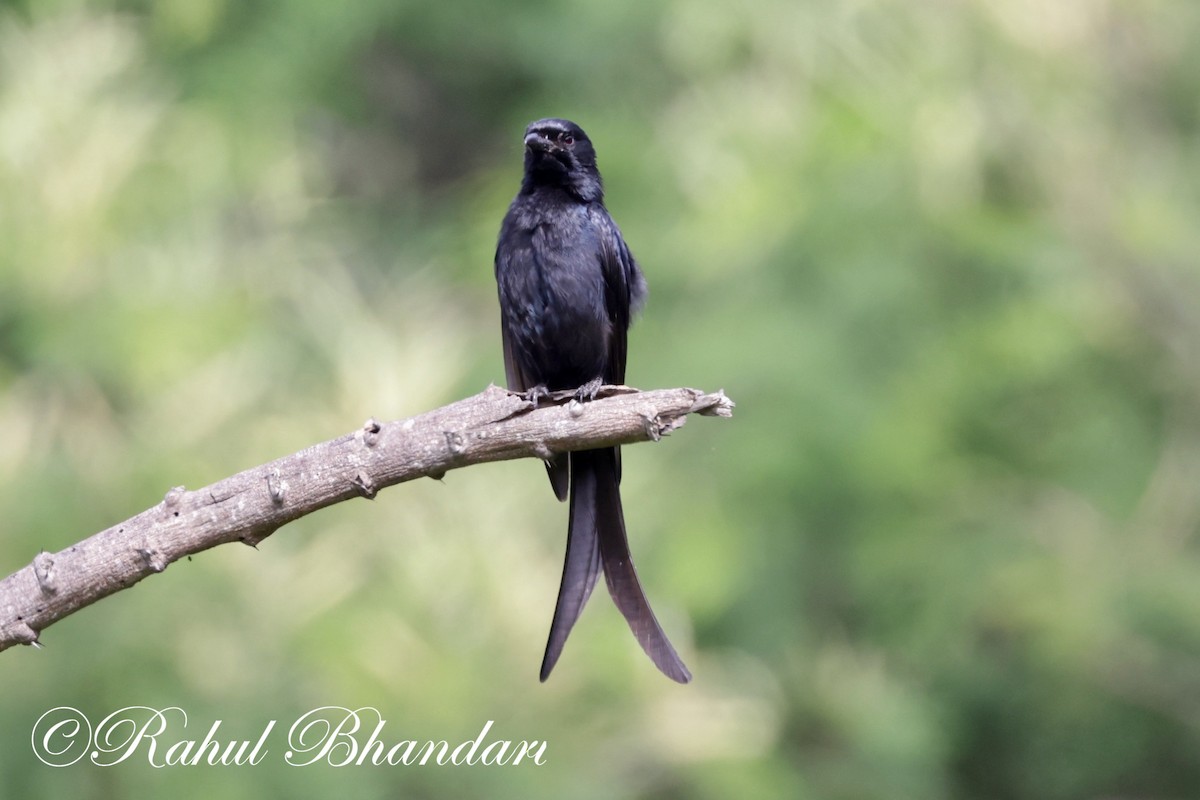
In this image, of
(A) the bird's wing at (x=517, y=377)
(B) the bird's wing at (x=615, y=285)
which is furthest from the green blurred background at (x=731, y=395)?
(B) the bird's wing at (x=615, y=285)

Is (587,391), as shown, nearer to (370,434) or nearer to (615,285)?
(615,285)

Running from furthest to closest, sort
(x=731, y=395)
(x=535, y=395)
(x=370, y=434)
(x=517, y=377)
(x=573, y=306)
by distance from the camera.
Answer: (x=731, y=395) < (x=517, y=377) < (x=573, y=306) < (x=535, y=395) < (x=370, y=434)

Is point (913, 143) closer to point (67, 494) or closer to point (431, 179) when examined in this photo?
point (67, 494)

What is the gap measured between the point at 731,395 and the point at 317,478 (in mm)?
4597

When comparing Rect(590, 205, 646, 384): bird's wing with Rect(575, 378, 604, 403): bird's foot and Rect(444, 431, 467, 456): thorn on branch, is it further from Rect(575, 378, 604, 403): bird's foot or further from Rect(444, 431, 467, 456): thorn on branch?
Rect(444, 431, 467, 456): thorn on branch

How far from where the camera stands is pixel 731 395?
7.57 metres

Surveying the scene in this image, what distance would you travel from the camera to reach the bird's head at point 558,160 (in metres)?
4.67

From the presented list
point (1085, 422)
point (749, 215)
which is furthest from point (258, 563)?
point (1085, 422)

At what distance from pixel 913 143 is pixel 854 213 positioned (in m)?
0.48

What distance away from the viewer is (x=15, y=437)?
6445 mm

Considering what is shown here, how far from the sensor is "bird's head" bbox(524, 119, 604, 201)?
4668mm

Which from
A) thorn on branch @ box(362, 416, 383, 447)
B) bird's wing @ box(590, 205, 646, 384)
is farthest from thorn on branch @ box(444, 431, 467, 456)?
bird's wing @ box(590, 205, 646, 384)

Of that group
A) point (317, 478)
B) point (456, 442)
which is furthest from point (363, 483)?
point (456, 442)

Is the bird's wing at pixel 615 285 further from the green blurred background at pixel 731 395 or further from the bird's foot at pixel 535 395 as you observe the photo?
the green blurred background at pixel 731 395
